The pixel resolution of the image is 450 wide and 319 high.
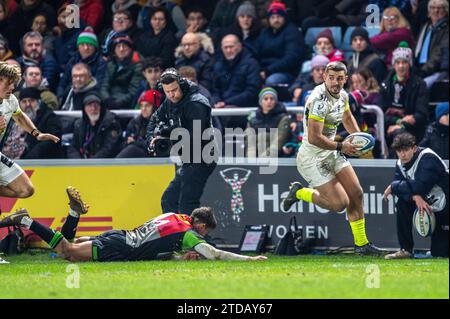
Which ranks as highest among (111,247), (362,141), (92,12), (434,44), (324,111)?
(92,12)

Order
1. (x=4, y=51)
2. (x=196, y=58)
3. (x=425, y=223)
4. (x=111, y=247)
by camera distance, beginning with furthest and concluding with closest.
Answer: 1. (x=4, y=51)
2. (x=196, y=58)
3. (x=425, y=223)
4. (x=111, y=247)

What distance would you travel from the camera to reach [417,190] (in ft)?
45.9

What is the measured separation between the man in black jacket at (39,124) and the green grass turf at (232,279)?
3234mm

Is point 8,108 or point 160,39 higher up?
point 160,39

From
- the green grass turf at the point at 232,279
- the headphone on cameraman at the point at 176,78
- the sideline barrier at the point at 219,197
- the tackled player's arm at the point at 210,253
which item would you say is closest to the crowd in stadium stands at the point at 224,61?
the sideline barrier at the point at 219,197

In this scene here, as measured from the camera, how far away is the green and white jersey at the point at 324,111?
13.8m

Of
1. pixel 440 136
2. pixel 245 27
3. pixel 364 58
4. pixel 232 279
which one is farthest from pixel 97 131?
pixel 232 279

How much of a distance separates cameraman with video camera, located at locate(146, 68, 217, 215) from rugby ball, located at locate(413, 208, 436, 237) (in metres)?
2.64

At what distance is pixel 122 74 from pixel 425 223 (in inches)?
258

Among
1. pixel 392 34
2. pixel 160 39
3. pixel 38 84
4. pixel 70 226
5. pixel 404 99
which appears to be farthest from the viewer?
pixel 160 39

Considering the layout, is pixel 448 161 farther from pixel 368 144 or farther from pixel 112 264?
pixel 112 264

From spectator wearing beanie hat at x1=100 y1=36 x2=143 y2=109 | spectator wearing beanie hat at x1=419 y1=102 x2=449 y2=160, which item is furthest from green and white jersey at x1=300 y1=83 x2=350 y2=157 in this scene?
spectator wearing beanie hat at x1=100 y1=36 x2=143 y2=109

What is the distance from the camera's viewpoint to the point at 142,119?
56.1 feet

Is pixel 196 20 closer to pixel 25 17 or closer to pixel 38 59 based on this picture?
pixel 38 59
